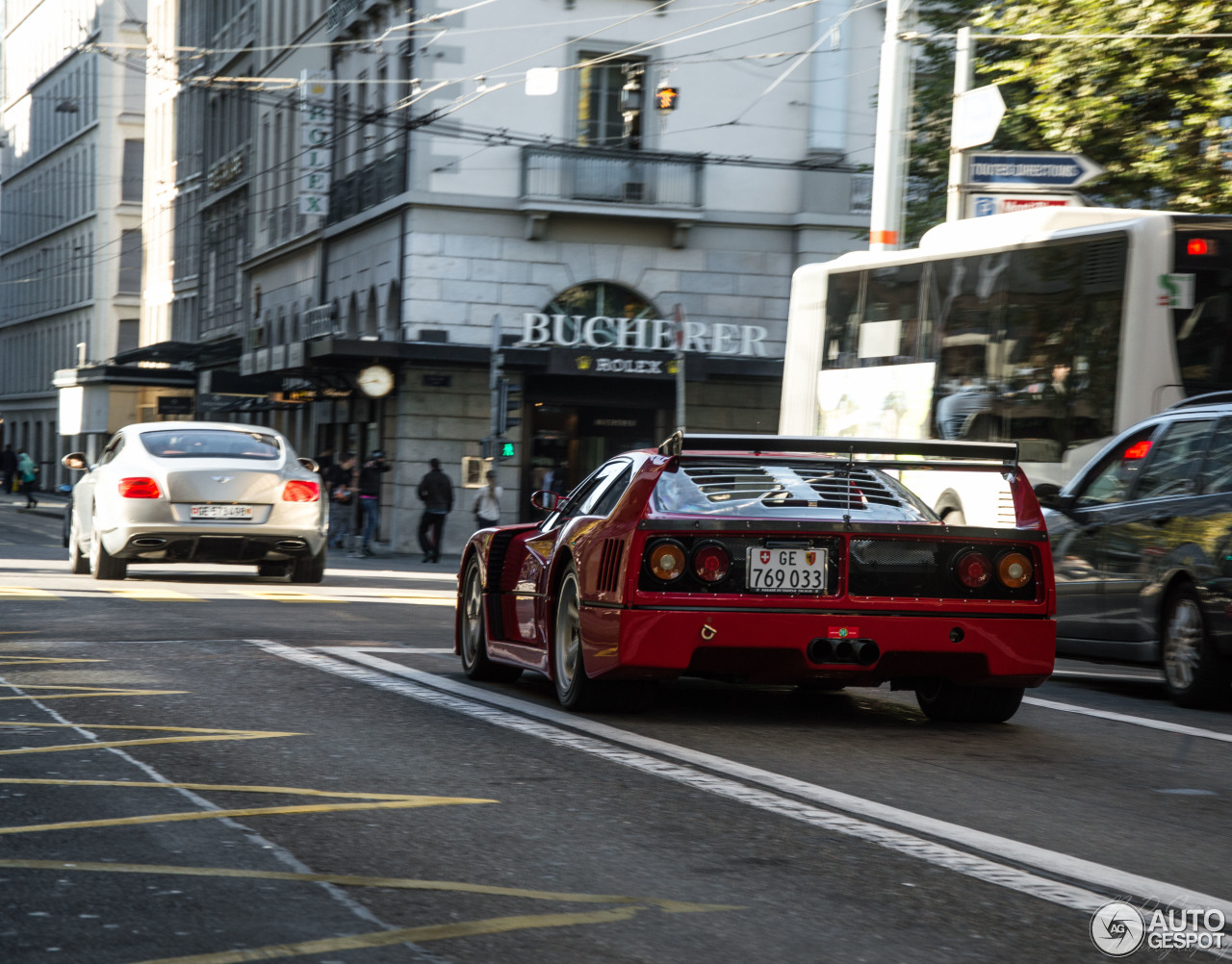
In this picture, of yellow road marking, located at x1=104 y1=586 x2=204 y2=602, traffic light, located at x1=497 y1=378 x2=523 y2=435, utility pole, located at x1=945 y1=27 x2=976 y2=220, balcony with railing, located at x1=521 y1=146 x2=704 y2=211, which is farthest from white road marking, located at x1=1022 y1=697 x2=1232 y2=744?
balcony with railing, located at x1=521 y1=146 x2=704 y2=211

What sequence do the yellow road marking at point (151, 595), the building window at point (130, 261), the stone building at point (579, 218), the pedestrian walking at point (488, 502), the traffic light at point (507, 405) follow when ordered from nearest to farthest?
1. the yellow road marking at point (151, 595)
2. the traffic light at point (507, 405)
3. the pedestrian walking at point (488, 502)
4. the stone building at point (579, 218)
5. the building window at point (130, 261)

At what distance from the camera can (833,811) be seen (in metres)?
6.25

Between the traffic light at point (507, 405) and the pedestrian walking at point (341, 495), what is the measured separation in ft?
12.3

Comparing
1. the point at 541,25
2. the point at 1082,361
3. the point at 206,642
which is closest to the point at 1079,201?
the point at 1082,361

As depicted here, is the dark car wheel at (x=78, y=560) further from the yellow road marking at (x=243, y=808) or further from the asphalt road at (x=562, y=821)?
the yellow road marking at (x=243, y=808)

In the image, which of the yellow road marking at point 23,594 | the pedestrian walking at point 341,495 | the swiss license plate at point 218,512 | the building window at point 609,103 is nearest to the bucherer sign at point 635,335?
the building window at point 609,103

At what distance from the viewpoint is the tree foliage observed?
22703 millimetres

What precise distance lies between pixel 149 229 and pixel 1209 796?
6864cm

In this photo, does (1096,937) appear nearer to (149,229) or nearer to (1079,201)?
(1079,201)

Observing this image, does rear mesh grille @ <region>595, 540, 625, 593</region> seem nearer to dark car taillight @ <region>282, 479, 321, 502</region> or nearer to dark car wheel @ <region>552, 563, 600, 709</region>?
dark car wheel @ <region>552, 563, 600, 709</region>

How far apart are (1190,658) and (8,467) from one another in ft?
209

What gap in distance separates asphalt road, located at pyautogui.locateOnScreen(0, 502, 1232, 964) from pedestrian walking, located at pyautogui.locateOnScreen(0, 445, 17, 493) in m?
61.2

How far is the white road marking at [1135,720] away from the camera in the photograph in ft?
29.8

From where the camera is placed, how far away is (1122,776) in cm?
746
